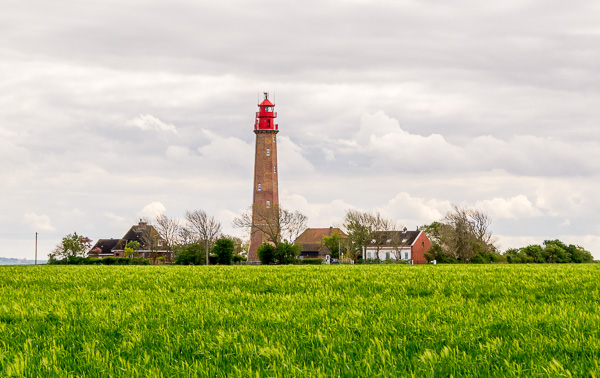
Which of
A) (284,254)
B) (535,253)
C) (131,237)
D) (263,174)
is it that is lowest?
(535,253)

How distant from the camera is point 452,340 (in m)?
8.69

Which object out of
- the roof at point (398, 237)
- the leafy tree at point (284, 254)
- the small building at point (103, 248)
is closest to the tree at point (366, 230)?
the roof at point (398, 237)

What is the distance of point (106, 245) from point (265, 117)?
6189cm

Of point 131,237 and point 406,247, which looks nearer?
point 406,247

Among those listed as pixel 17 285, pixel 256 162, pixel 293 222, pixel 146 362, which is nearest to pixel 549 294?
pixel 146 362

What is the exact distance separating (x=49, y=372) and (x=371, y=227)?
93.6m

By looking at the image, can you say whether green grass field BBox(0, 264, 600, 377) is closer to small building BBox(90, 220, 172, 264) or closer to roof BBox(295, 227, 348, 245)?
small building BBox(90, 220, 172, 264)

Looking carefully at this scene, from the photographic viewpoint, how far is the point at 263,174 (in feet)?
331

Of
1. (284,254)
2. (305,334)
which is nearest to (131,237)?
(284,254)

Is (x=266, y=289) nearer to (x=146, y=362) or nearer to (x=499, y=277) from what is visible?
(x=499, y=277)

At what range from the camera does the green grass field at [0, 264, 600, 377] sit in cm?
730

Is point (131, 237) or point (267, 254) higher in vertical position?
point (131, 237)

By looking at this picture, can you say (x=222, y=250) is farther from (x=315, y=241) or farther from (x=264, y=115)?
(x=315, y=241)

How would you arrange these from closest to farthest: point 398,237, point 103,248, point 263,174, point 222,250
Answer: point 222,250, point 263,174, point 398,237, point 103,248
